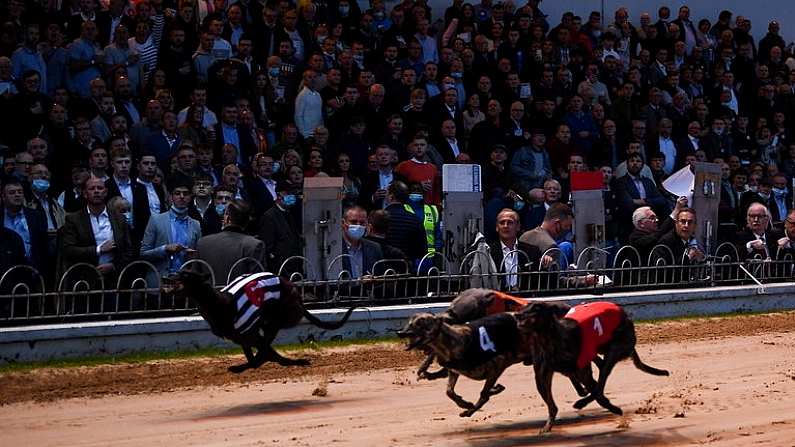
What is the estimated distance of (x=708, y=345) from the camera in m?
11.8

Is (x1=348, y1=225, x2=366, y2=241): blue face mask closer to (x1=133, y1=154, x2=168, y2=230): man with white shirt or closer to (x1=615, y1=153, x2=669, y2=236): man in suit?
(x1=133, y1=154, x2=168, y2=230): man with white shirt

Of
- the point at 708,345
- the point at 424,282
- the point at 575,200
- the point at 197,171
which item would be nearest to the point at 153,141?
the point at 197,171

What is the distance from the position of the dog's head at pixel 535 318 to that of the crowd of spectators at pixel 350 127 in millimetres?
3266

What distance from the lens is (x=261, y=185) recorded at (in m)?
12.9

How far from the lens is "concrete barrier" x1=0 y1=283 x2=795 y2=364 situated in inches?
393

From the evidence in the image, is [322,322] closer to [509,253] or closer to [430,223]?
[509,253]

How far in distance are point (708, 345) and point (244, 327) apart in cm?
458

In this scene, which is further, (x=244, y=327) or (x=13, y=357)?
(x=13, y=357)

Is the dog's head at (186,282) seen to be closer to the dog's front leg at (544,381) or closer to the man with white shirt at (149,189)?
the dog's front leg at (544,381)

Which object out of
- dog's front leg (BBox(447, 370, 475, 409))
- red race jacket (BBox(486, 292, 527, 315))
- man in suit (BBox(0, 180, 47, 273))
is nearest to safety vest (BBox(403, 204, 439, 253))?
man in suit (BBox(0, 180, 47, 273))

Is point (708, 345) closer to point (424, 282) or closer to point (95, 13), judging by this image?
point (424, 282)

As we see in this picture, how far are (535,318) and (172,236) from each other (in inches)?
179

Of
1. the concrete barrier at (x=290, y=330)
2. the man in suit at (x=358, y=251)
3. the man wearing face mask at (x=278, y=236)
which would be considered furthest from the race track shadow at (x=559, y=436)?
the man wearing face mask at (x=278, y=236)

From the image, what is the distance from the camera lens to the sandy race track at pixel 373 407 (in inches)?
307
